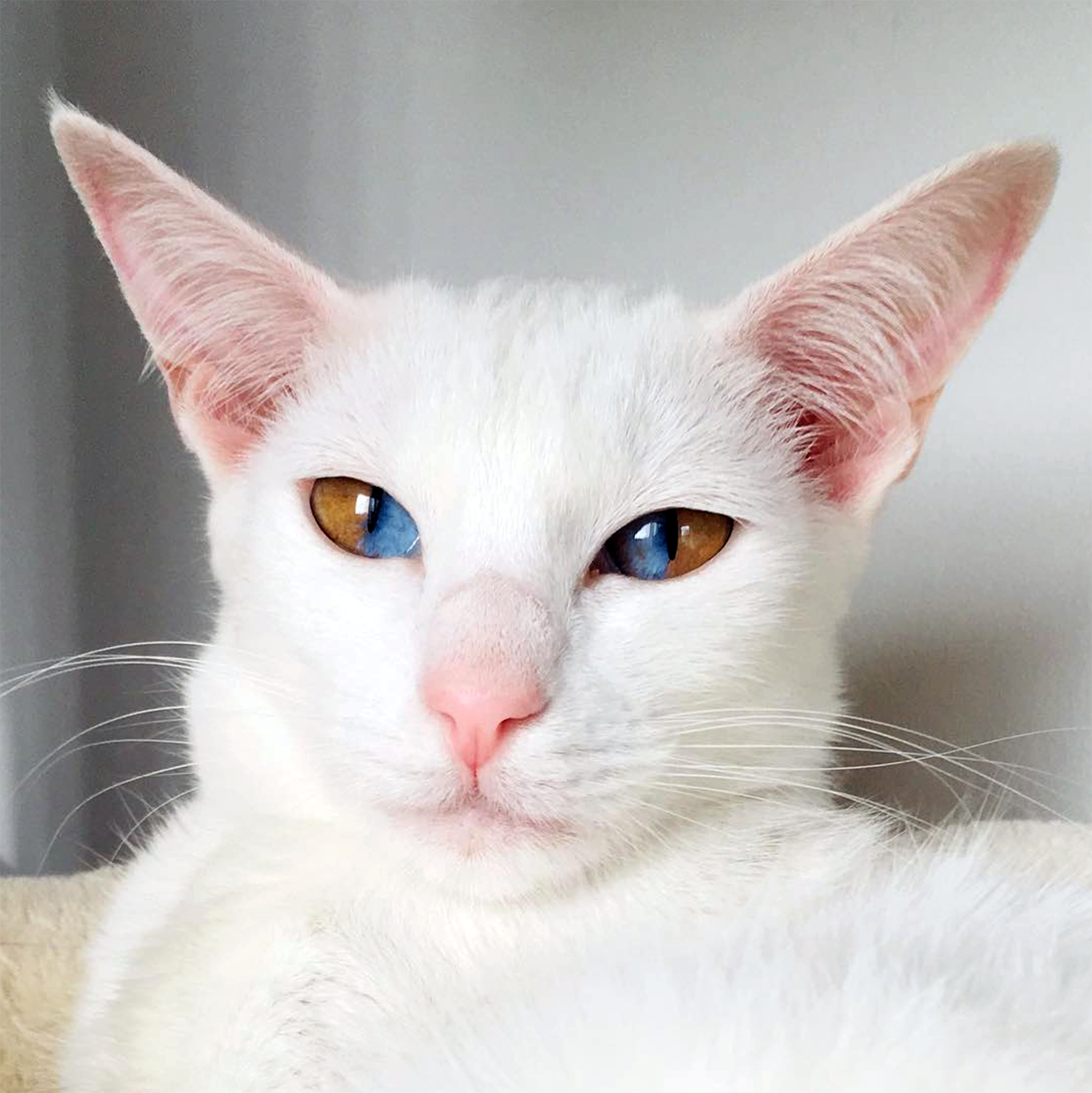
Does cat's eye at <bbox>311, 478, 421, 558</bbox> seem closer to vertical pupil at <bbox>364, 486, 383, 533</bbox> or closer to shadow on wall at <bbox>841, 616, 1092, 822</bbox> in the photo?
vertical pupil at <bbox>364, 486, 383, 533</bbox>

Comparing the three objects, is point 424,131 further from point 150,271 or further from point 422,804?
point 422,804

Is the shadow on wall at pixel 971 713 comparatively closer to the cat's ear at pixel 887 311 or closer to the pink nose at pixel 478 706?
the cat's ear at pixel 887 311

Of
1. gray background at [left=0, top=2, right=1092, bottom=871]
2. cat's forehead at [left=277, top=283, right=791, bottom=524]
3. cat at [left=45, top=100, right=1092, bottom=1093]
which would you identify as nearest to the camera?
cat at [left=45, top=100, right=1092, bottom=1093]

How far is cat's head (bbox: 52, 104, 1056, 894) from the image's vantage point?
625mm

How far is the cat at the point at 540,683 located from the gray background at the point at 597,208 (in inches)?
25.8

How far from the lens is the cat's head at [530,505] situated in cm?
63

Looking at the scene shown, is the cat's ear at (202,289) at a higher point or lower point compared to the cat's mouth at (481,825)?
higher

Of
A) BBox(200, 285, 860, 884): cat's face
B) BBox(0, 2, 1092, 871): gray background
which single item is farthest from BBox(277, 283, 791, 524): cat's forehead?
BBox(0, 2, 1092, 871): gray background

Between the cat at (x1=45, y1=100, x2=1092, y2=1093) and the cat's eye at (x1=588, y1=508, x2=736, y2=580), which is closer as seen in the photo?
the cat at (x1=45, y1=100, x2=1092, y2=1093)

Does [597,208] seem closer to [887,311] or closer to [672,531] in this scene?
[887,311]

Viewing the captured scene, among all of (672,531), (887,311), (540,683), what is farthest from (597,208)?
(540,683)

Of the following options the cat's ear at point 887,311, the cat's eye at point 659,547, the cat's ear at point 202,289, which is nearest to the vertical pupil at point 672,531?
the cat's eye at point 659,547

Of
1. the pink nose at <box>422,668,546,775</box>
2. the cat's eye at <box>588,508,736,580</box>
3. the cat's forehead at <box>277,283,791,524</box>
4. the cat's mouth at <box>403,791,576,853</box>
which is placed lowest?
the cat's mouth at <box>403,791,576,853</box>

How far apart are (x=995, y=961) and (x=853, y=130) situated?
1182 mm
